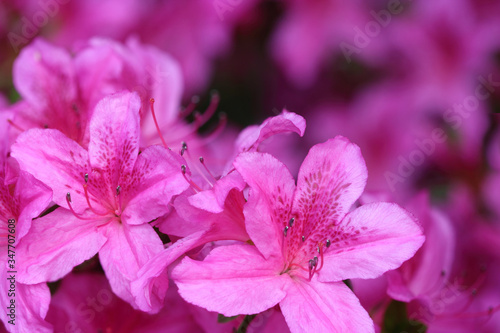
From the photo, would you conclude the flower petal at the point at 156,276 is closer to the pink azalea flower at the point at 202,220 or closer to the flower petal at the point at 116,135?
the pink azalea flower at the point at 202,220

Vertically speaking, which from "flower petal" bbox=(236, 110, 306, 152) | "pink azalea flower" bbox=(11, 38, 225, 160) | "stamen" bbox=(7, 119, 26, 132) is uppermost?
"flower petal" bbox=(236, 110, 306, 152)

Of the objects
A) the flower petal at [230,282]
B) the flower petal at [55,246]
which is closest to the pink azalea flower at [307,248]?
the flower petal at [230,282]

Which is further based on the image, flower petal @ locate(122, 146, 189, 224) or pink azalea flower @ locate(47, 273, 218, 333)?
pink azalea flower @ locate(47, 273, 218, 333)

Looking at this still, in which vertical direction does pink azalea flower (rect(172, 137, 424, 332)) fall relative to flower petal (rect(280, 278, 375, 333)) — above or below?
above

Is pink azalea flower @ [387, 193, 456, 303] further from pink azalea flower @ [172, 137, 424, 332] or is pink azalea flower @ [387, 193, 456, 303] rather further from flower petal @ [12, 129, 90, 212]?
flower petal @ [12, 129, 90, 212]

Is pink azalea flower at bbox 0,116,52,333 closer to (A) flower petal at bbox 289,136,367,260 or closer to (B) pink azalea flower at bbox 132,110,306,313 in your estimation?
(B) pink azalea flower at bbox 132,110,306,313

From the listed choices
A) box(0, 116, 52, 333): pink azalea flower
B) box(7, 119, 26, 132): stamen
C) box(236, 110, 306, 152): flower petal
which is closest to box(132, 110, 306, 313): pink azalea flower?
box(236, 110, 306, 152): flower petal

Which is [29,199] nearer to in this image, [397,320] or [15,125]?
[15,125]

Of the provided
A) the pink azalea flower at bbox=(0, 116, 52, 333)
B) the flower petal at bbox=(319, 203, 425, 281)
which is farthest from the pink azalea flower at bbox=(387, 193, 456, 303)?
the pink azalea flower at bbox=(0, 116, 52, 333)
